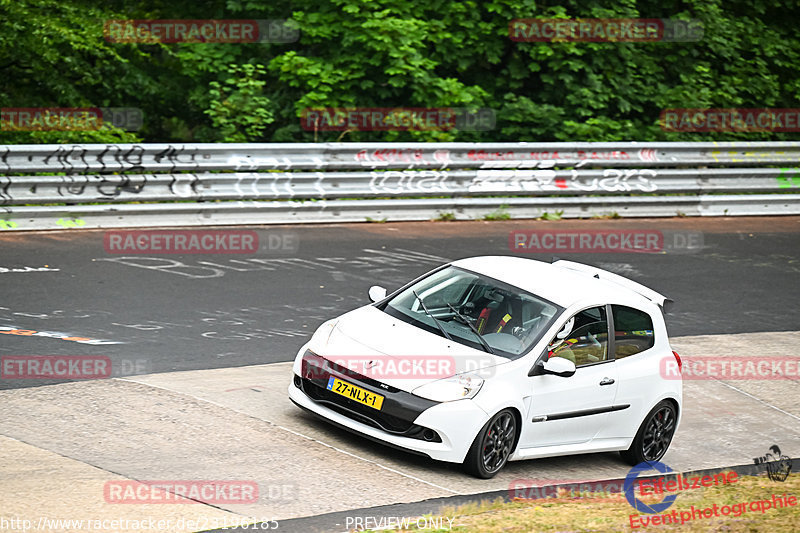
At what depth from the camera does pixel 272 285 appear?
1265 cm

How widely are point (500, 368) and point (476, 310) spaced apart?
85 cm

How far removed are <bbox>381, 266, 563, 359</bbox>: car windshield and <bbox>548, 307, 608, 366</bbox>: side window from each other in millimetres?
202

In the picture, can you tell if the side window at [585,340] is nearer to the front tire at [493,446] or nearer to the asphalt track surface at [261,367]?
the front tire at [493,446]

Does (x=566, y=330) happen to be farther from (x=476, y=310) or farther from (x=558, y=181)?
(x=558, y=181)

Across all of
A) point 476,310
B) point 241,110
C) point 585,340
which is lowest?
point 585,340

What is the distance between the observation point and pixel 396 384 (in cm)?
759

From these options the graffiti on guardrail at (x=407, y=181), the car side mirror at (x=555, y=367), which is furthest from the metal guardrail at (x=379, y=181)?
the car side mirror at (x=555, y=367)

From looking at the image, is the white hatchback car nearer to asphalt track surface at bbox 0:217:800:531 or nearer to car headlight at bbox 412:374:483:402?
car headlight at bbox 412:374:483:402

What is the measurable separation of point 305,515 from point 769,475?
406 centimetres

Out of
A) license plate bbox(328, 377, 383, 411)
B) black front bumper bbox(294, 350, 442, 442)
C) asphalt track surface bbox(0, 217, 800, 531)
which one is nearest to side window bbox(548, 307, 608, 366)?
asphalt track surface bbox(0, 217, 800, 531)

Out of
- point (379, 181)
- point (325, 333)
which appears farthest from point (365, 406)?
point (379, 181)

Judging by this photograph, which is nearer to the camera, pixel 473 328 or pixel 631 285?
pixel 473 328

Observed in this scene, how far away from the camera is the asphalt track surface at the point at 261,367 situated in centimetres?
682

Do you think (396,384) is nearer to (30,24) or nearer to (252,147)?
(252,147)
